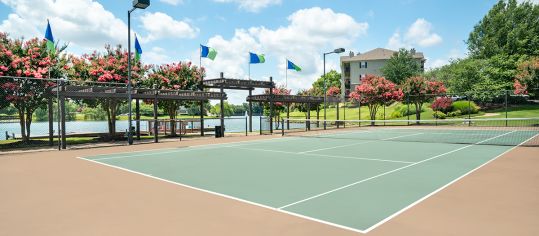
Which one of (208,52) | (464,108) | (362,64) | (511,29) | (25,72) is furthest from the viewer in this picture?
(362,64)

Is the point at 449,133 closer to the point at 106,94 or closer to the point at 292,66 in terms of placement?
the point at 292,66

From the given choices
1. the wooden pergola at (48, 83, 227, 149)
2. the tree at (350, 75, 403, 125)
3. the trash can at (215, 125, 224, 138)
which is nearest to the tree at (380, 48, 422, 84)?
the tree at (350, 75, 403, 125)

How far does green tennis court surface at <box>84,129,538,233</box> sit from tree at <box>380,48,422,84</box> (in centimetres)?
5974

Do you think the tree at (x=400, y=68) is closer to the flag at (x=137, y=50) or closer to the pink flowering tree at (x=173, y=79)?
the pink flowering tree at (x=173, y=79)

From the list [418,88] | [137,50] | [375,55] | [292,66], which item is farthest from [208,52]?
[375,55]

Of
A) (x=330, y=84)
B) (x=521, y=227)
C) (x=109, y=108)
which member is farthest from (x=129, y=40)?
(x=330, y=84)

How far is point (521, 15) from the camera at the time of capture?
54.8 m

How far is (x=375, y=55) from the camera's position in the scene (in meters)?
89.1

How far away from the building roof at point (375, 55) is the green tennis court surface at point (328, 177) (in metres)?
77.5

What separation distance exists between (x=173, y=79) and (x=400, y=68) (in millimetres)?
55257

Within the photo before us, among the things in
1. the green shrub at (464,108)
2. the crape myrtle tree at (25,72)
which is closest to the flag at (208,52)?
the crape myrtle tree at (25,72)

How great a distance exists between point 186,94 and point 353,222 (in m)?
20.2

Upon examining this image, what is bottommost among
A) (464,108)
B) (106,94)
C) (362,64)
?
(464,108)

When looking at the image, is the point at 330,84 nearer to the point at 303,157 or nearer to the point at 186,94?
the point at 186,94
